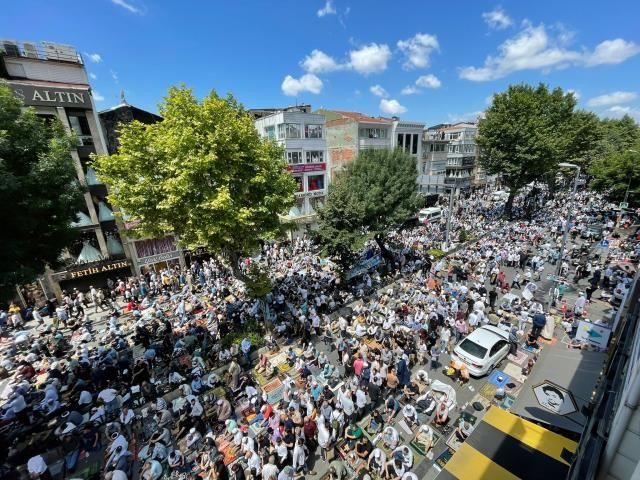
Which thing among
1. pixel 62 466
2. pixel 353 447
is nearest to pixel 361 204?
pixel 353 447

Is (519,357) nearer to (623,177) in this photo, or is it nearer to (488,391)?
(488,391)

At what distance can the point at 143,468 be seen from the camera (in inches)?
332

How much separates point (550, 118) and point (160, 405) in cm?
4850

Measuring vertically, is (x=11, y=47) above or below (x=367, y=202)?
above

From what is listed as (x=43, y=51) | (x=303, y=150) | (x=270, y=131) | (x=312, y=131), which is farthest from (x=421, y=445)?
(x=43, y=51)

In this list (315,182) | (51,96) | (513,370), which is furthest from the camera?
(315,182)

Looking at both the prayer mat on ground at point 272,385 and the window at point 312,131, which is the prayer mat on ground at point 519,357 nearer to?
the prayer mat on ground at point 272,385

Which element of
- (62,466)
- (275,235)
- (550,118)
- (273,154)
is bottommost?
(62,466)

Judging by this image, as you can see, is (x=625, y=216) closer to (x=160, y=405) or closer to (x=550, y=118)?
(x=550, y=118)

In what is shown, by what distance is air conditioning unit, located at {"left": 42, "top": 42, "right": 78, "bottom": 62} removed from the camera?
19.3 meters

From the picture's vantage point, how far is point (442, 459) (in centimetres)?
868

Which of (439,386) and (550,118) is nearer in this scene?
(439,386)

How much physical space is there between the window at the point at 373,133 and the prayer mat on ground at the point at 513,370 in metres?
28.7

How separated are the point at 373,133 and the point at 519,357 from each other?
2968 centimetres
